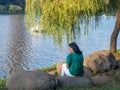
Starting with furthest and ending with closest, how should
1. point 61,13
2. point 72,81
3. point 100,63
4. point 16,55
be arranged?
point 16,55
point 61,13
point 100,63
point 72,81

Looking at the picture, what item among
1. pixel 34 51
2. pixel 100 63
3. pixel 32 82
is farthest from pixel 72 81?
pixel 34 51

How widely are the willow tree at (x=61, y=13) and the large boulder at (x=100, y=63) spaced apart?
2470 millimetres

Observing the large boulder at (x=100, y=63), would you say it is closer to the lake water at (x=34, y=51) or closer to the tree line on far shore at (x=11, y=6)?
the lake water at (x=34, y=51)

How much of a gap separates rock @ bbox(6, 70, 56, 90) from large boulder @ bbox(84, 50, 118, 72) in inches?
150

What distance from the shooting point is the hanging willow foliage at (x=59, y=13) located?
13.8 metres

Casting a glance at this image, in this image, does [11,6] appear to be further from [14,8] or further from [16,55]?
[16,55]

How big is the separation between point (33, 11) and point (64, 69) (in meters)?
5.06

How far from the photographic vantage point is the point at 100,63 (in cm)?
1183

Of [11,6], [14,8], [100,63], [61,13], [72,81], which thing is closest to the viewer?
[72,81]

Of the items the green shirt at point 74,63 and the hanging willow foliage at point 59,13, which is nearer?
the green shirt at point 74,63

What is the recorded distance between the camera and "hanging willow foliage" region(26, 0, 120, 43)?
1382cm

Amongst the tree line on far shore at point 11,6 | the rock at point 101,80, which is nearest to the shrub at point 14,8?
the tree line on far shore at point 11,6

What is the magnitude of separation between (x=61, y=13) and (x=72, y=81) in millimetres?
5538

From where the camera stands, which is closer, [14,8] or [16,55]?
[16,55]
